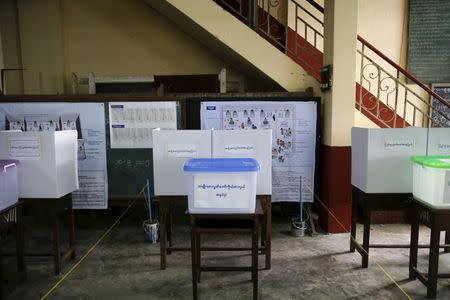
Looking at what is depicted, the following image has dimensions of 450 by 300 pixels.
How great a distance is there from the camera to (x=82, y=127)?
12.6 feet

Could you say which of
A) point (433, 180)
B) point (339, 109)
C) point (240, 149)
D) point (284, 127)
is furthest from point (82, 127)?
point (433, 180)

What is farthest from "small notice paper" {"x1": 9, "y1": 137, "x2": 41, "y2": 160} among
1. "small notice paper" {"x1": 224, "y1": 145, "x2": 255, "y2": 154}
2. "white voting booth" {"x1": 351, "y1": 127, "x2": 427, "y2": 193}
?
"white voting booth" {"x1": 351, "y1": 127, "x2": 427, "y2": 193}

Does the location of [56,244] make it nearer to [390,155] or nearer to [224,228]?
[224,228]

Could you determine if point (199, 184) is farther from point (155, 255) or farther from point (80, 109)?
point (80, 109)

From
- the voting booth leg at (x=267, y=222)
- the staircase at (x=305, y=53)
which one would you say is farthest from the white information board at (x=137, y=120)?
the voting booth leg at (x=267, y=222)

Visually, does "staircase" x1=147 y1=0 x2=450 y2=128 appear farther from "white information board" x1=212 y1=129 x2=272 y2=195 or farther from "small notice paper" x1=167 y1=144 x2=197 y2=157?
"small notice paper" x1=167 y1=144 x2=197 y2=157

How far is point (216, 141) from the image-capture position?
8.94 feet

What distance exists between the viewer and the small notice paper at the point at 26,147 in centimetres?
261

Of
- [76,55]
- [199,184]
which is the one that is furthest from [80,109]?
[199,184]

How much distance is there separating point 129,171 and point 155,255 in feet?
3.70

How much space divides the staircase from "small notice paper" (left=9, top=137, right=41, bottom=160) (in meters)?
2.21

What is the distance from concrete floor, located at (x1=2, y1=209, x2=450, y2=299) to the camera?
2.50m

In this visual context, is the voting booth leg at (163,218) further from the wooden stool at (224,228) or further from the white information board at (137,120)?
the white information board at (137,120)

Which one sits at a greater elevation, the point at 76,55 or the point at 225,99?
the point at 76,55
